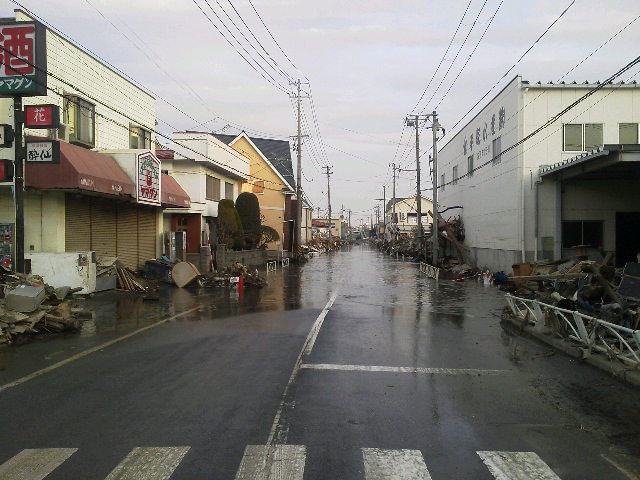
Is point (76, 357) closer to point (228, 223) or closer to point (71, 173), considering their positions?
point (71, 173)

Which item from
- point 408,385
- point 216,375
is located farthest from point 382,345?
point 216,375

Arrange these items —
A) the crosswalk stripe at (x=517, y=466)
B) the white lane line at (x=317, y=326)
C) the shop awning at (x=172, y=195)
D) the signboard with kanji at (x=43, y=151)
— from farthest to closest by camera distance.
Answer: the shop awning at (x=172, y=195) → the signboard with kanji at (x=43, y=151) → the white lane line at (x=317, y=326) → the crosswalk stripe at (x=517, y=466)

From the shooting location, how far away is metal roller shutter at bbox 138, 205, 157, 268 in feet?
84.3

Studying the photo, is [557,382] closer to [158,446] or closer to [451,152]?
[158,446]

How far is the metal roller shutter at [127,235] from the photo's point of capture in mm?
23938

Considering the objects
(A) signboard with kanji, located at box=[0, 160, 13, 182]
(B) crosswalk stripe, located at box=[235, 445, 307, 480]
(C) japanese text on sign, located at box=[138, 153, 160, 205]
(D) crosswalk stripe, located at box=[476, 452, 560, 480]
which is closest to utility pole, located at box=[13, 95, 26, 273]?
(A) signboard with kanji, located at box=[0, 160, 13, 182]

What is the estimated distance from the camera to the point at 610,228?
2592cm

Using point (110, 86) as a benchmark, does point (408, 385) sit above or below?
below

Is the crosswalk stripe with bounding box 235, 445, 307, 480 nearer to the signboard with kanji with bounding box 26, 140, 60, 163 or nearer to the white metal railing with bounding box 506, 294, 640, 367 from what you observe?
the white metal railing with bounding box 506, 294, 640, 367

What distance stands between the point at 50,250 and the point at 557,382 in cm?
1607

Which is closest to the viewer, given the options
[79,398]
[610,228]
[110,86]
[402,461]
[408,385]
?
[402,461]

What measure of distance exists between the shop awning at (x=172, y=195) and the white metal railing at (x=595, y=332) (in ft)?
57.5

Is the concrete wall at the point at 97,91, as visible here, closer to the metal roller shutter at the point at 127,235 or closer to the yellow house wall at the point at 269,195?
the metal roller shutter at the point at 127,235

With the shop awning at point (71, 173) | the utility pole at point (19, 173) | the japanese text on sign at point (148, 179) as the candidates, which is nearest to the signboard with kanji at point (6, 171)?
the utility pole at point (19, 173)
